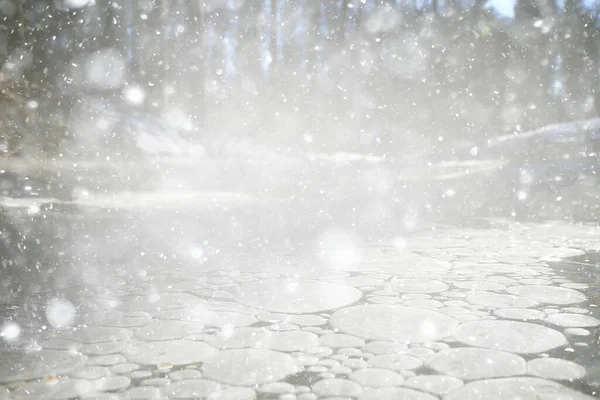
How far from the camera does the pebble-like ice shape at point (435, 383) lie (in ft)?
4.87

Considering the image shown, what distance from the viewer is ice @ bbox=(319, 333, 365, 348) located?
1.88m

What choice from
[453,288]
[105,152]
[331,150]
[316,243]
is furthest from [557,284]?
[331,150]

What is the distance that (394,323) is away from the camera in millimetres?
2148

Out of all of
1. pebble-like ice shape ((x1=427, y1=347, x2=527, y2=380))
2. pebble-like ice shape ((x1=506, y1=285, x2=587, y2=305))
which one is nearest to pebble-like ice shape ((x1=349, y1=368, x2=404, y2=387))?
pebble-like ice shape ((x1=427, y1=347, x2=527, y2=380))

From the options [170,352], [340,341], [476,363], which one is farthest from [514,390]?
[170,352]

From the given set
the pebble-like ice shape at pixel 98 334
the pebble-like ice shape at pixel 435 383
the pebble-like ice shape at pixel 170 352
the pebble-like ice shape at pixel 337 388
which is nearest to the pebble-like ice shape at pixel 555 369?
the pebble-like ice shape at pixel 435 383

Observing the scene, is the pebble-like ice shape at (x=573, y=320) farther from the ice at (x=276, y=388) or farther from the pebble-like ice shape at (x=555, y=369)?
the ice at (x=276, y=388)

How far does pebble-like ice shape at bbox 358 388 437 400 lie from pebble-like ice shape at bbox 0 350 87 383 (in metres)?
1.03

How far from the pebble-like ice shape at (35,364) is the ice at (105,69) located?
16.9 feet

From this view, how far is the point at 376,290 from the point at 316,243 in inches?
71.0

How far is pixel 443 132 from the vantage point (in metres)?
11.0

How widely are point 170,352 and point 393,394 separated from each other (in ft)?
2.83

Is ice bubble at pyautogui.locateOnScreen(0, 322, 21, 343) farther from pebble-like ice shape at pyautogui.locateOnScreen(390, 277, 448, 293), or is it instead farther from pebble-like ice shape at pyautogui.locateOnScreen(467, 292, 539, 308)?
pebble-like ice shape at pyautogui.locateOnScreen(467, 292, 539, 308)

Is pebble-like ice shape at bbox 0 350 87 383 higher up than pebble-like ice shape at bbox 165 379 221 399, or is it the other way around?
pebble-like ice shape at bbox 0 350 87 383
